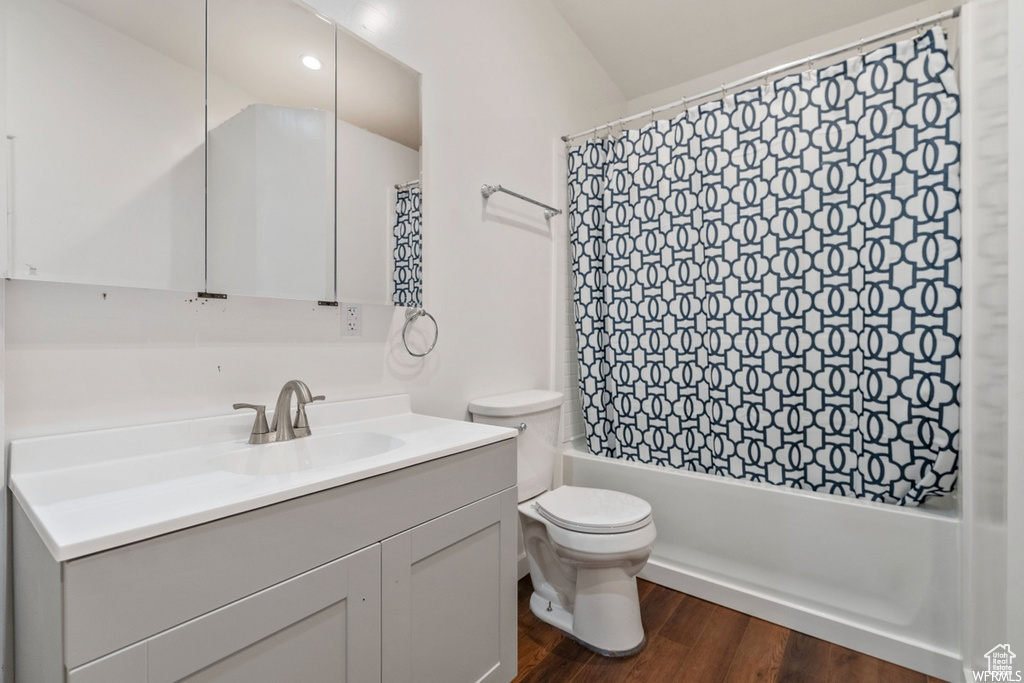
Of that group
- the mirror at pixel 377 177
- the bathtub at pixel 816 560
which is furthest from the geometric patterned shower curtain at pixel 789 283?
the mirror at pixel 377 177

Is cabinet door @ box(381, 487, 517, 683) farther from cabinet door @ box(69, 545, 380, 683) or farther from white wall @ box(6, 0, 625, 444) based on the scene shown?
white wall @ box(6, 0, 625, 444)

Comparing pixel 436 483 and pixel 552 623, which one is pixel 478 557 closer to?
pixel 436 483

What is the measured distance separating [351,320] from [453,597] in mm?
805

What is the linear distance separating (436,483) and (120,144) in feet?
3.18

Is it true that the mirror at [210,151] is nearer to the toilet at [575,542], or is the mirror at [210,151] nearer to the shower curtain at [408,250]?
the shower curtain at [408,250]

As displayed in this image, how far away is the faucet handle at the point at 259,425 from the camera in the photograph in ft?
3.67

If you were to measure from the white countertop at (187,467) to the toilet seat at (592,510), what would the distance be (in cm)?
54

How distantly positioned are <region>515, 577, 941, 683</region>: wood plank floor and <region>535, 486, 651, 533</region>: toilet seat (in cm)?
→ 43

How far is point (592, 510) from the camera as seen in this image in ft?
5.58

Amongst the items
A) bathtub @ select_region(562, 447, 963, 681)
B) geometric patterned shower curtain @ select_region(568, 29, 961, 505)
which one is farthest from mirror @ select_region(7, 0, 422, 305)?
Result: bathtub @ select_region(562, 447, 963, 681)

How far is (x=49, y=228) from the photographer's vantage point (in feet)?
2.96

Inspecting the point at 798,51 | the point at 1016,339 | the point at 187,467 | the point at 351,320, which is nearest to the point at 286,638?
the point at 187,467

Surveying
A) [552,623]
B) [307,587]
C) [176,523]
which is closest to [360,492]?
[307,587]

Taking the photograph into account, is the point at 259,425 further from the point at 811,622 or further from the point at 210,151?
the point at 811,622
